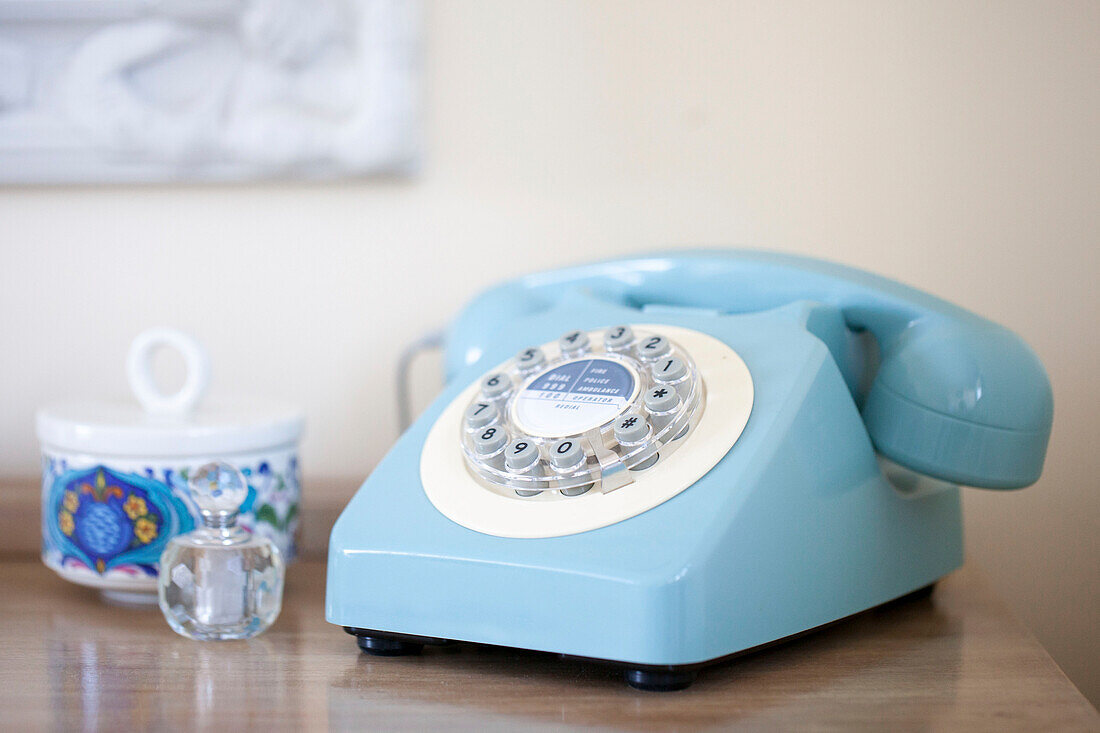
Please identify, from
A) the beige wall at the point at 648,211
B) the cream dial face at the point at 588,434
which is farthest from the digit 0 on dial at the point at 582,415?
the beige wall at the point at 648,211

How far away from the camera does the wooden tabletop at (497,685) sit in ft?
1.52

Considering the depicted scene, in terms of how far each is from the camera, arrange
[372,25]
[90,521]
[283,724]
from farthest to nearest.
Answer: [372,25] → [90,521] → [283,724]

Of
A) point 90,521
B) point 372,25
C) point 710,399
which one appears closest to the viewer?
point 710,399

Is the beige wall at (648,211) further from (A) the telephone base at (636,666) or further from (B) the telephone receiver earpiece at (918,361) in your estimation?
(A) the telephone base at (636,666)

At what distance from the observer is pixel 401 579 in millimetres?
526

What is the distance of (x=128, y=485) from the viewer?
672 mm

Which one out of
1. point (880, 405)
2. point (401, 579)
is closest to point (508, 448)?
point (401, 579)

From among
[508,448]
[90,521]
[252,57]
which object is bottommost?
[90,521]

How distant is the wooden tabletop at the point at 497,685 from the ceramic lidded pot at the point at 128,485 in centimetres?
5

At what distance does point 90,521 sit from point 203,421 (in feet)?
0.32

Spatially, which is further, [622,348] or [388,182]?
[388,182]

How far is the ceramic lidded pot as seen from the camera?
2.21 feet

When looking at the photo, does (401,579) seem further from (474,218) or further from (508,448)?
(474,218)

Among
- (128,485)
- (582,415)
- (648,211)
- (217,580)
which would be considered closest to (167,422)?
(128,485)
